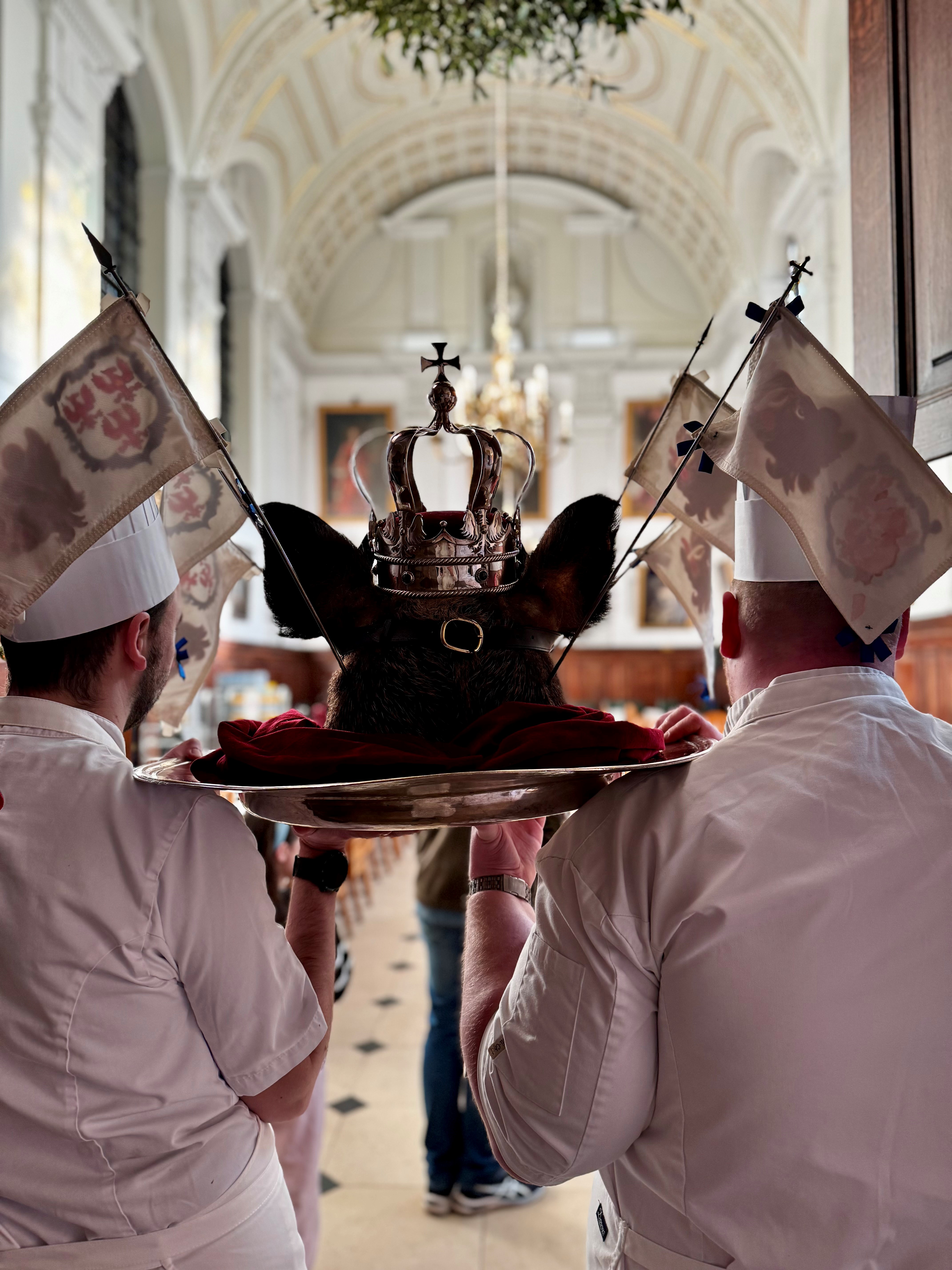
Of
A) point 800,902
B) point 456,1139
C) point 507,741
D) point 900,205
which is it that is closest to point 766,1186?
point 800,902

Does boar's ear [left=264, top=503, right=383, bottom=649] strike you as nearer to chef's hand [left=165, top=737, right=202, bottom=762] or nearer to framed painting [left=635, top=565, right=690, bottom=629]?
chef's hand [left=165, top=737, right=202, bottom=762]

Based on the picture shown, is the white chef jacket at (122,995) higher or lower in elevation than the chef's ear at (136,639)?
lower

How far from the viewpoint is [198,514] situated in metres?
2.16

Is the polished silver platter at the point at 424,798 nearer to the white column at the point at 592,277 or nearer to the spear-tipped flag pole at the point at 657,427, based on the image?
the spear-tipped flag pole at the point at 657,427

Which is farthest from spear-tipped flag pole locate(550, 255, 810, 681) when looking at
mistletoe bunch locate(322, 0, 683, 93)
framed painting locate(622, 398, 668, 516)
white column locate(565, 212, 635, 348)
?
white column locate(565, 212, 635, 348)

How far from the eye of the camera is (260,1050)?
158 cm

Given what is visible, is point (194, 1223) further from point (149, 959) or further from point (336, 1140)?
point (336, 1140)

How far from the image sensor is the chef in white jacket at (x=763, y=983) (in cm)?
134

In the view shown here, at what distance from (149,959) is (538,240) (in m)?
18.9

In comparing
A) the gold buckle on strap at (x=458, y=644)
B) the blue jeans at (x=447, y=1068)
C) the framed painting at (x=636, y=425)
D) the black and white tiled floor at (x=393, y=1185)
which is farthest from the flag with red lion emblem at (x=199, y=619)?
the framed painting at (x=636, y=425)

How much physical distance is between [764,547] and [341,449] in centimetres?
1768

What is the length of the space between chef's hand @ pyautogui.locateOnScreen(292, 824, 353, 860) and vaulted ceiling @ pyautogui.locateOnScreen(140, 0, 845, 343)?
9925 millimetres

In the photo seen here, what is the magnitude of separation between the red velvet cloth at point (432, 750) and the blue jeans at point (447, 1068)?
259 cm

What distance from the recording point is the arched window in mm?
10930
